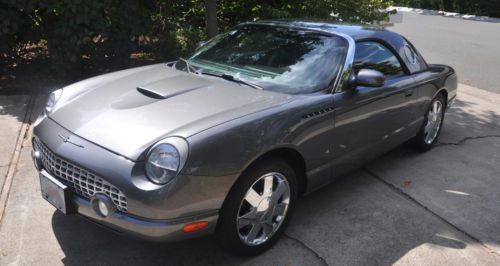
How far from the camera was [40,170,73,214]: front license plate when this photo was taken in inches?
107

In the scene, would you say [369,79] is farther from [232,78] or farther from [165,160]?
[165,160]

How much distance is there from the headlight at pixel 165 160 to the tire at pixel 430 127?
10.3 ft

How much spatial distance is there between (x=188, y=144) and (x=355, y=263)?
1.37m

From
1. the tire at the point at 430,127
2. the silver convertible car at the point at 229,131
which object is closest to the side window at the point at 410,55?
the silver convertible car at the point at 229,131

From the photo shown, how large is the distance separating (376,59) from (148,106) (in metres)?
2.12

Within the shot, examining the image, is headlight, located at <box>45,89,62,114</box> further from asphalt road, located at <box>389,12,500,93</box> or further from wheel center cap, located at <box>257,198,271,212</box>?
asphalt road, located at <box>389,12,500,93</box>

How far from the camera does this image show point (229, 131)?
107 inches

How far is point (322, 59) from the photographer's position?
3654 mm

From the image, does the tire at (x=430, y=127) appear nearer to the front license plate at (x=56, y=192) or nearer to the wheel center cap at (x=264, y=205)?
the wheel center cap at (x=264, y=205)

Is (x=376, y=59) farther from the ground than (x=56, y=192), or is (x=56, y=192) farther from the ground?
(x=376, y=59)

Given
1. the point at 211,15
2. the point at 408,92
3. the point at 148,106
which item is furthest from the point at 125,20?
the point at 408,92

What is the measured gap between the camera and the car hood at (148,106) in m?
2.69

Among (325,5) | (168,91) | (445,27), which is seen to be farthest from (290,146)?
(445,27)

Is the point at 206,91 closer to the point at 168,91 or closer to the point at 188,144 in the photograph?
the point at 168,91
